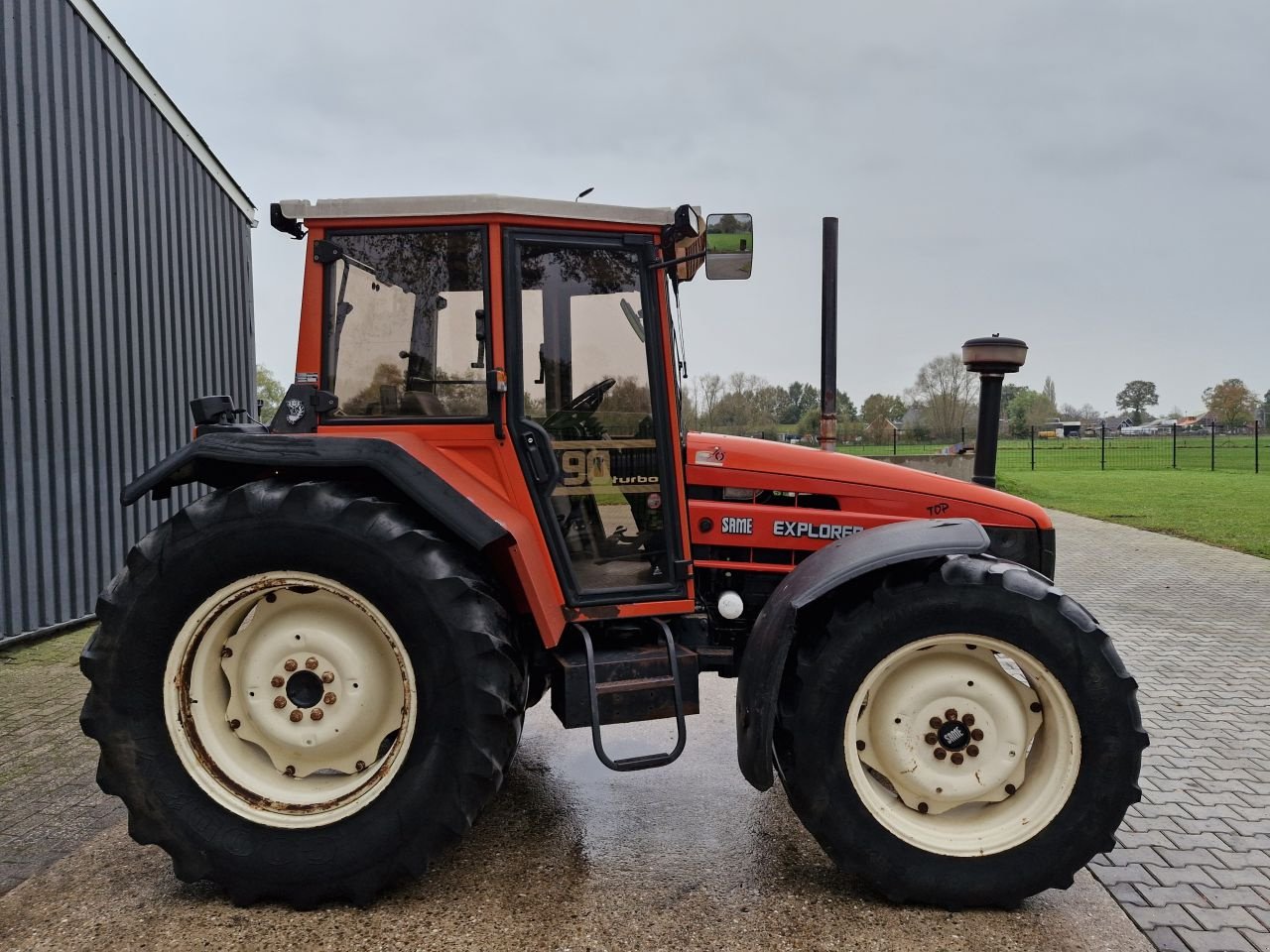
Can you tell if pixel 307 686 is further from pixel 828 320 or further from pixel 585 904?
pixel 828 320

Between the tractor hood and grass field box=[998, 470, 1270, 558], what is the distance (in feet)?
31.1

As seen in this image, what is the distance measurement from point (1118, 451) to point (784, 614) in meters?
37.1

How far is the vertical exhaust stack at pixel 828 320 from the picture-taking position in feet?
18.6

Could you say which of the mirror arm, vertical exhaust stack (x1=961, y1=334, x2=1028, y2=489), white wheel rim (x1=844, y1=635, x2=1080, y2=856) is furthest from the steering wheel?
vertical exhaust stack (x1=961, y1=334, x2=1028, y2=489)

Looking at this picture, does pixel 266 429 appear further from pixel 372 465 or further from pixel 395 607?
pixel 395 607

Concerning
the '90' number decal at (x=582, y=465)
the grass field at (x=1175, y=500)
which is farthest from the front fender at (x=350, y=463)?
the grass field at (x=1175, y=500)

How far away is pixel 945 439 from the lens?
118 feet

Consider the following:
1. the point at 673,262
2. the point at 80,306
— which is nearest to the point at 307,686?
the point at 673,262

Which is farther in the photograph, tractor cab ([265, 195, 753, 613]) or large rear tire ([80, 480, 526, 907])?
tractor cab ([265, 195, 753, 613])

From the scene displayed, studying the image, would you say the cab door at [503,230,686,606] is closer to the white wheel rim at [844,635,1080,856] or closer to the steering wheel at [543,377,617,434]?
the steering wheel at [543,377,617,434]

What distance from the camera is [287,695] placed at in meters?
2.87

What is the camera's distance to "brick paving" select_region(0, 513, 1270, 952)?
9.13ft

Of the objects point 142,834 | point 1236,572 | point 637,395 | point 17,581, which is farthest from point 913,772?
point 1236,572

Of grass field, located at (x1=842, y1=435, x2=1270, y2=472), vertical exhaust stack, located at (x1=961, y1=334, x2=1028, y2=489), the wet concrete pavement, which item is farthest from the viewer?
grass field, located at (x1=842, y1=435, x2=1270, y2=472)
